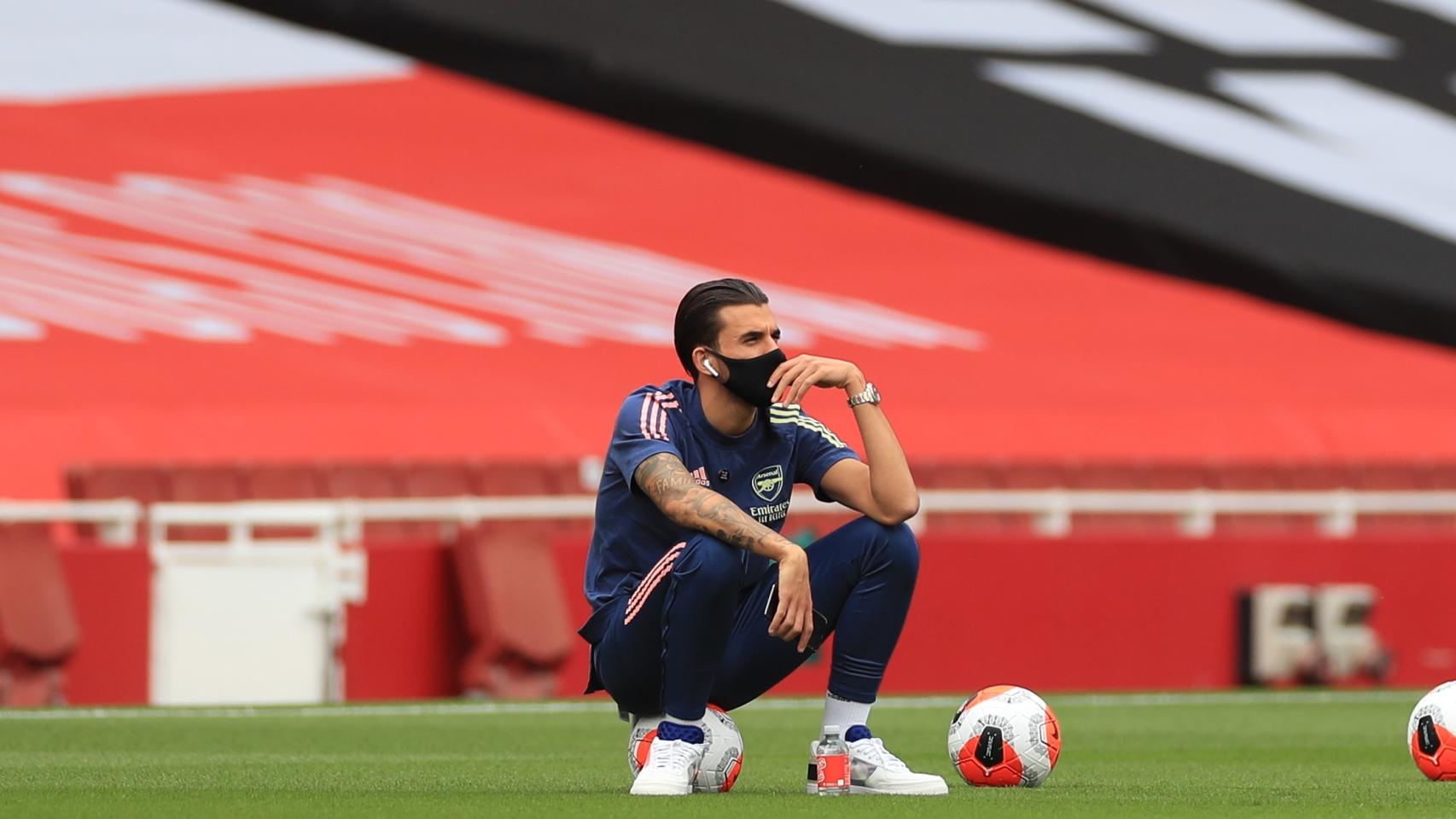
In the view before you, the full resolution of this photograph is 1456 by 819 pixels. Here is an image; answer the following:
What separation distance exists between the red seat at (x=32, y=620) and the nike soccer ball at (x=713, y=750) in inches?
249

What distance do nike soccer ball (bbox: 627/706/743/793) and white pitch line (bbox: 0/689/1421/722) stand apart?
4549mm

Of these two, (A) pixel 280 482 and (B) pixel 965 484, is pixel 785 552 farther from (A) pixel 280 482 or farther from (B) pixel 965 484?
(B) pixel 965 484

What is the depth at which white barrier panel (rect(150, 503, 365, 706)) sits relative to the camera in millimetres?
11914

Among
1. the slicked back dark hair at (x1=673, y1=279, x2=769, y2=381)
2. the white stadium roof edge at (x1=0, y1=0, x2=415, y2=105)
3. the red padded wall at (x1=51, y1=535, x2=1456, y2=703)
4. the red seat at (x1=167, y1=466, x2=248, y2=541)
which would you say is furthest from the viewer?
the white stadium roof edge at (x1=0, y1=0, x2=415, y2=105)

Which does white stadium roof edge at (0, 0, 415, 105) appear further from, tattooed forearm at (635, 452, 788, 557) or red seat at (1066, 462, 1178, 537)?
tattooed forearm at (635, 452, 788, 557)

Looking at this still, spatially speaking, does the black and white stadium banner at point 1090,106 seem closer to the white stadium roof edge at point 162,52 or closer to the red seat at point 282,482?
the white stadium roof edge at point 162,52

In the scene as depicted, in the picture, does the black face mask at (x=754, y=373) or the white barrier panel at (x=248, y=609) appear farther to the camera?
the white barrier panel at (x=248, y=609)

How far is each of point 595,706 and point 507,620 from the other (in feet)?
3.53

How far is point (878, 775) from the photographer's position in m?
5.97

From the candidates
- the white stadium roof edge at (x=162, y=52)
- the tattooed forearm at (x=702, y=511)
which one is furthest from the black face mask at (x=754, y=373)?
the white stadium roof edge at (x=162, y=52)

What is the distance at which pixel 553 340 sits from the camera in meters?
20.7

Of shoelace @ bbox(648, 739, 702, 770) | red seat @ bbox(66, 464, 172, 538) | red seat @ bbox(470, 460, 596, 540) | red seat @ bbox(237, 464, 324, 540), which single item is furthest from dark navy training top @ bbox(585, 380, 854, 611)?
red seat @ bbox(237, 464, 324, 540)

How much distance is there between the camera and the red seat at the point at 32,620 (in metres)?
11.5

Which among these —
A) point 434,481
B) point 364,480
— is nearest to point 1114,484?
point 434,481
